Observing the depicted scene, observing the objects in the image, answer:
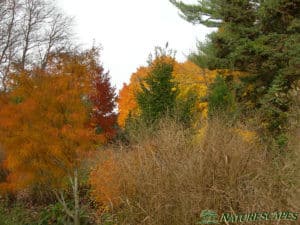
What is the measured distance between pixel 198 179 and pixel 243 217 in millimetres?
1421

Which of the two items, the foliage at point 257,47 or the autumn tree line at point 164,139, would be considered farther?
the foliage at point 257,47

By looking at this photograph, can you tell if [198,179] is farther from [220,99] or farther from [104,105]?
[104,105]

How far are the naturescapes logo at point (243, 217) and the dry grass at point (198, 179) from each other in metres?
0.15

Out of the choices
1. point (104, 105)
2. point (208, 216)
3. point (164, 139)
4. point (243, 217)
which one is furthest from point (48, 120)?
point (104, 105)

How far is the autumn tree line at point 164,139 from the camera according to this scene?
8227 mm

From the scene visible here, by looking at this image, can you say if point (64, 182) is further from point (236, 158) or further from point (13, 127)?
point (236, 158)

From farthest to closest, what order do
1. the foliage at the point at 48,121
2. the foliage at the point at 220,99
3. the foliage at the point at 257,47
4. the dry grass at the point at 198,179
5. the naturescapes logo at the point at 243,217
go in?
the foliage at the point at 257,47 < the foliage at the point at 220,99 < the foliage at the point at 48,121 < the dry grass at the point at 198,179 < the naturescapes logo at the point at 243,217

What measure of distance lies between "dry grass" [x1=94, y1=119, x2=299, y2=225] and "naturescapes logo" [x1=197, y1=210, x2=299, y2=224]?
148mm

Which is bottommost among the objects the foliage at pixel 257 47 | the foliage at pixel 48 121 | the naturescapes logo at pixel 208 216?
the naturescapes logo at pixel 208 216

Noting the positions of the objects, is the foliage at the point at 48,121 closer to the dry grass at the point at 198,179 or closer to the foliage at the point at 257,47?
the dry grass at the point at 198,179

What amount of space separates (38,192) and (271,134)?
329 inches

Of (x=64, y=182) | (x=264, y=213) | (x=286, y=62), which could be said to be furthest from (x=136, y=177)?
(x=286, y=62)

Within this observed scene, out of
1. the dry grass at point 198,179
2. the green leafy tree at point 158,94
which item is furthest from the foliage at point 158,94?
the dry grass at point 198,179

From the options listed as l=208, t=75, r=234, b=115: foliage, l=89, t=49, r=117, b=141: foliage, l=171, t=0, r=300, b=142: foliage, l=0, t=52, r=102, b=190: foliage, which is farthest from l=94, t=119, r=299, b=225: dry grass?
l=89, t=49, r=117, b=141: foliage
